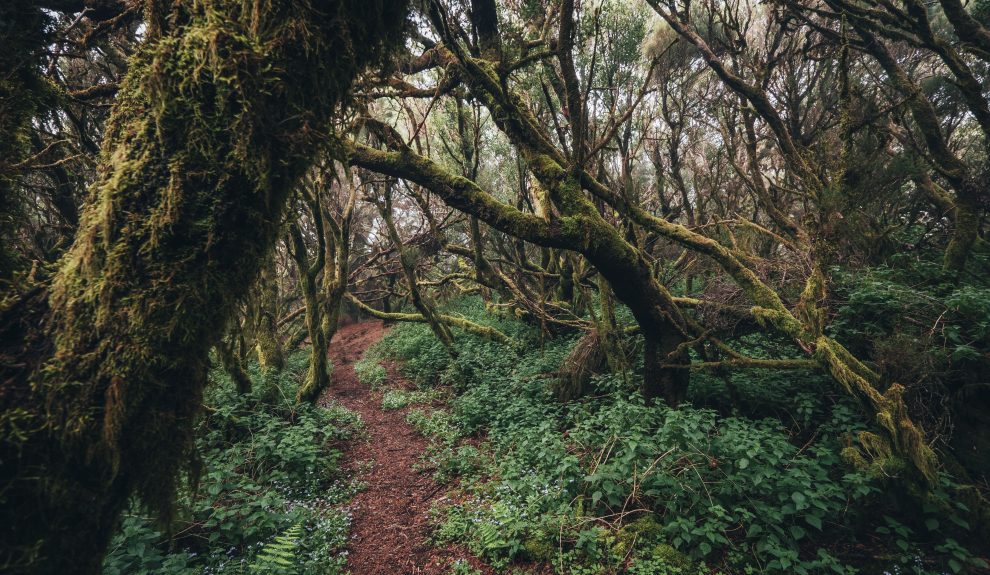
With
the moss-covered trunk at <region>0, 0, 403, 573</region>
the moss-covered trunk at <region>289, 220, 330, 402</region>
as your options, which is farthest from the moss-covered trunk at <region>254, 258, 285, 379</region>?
the moss-covered trunk at <region>0, 0, 403, 573</region>

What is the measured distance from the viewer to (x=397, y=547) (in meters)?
4.31

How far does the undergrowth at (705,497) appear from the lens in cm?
335

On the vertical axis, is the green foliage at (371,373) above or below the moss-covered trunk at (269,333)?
below

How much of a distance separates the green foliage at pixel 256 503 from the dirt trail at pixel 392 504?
10.6 inches

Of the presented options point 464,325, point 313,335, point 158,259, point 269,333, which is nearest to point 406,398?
point 313,335

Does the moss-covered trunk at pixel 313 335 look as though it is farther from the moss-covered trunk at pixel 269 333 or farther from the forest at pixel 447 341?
the moss-covered trunk at pixel 269 333

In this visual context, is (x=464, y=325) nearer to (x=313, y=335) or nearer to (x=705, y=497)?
(x=313, y=335)

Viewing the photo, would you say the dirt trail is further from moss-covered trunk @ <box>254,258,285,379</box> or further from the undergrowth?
moss-covered trunk @ <box>254,258,285,379</box>

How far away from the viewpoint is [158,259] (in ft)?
4.28

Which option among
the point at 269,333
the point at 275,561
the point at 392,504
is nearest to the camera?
the point at 275,561

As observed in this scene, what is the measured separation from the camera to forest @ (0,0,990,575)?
4.24ft

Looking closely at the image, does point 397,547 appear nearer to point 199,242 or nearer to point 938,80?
point 199,242

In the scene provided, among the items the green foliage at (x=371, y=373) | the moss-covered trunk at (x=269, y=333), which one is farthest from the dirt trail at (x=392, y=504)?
the moss-covered trunk at (x=269, y=333)

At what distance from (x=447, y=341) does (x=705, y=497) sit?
7259 mm
